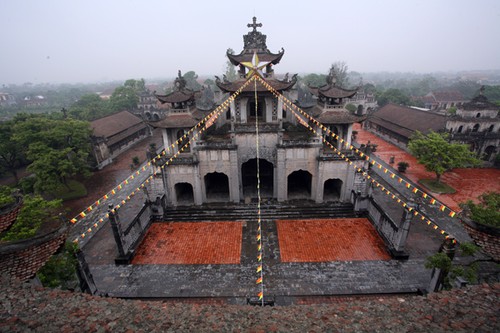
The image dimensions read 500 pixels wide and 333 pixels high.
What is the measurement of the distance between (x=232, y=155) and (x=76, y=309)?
15.7 metres

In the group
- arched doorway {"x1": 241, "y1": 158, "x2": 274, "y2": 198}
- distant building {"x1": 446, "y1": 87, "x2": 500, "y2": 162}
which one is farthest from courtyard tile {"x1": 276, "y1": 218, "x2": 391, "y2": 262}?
distant building {"x1": 446, "y1": 87, "x2": 500, "y2": 162}

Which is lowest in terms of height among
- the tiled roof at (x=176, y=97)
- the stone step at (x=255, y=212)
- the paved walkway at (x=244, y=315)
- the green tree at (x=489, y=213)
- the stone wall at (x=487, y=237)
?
the stone step at (x=255, y=212)

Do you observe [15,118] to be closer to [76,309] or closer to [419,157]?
[76,309]

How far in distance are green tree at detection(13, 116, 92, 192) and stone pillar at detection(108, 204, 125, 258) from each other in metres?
11.3

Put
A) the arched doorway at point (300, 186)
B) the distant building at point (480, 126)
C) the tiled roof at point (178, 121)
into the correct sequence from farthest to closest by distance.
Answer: the distant building at point (480, 126)
the arched doorway at point (300, 186)
the tiled roof at point (178, 121)

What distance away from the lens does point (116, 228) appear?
16.1 metres

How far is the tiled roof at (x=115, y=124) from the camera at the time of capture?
38906mm

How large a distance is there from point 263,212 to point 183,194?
326 inches

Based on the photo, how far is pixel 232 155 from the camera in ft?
68.2

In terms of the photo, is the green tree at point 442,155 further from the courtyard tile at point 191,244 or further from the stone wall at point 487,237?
the courtyard tile at point 191,244

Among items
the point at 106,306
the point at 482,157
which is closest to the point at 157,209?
the point at 106,306

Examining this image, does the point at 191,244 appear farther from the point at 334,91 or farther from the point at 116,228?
the point at 334,91

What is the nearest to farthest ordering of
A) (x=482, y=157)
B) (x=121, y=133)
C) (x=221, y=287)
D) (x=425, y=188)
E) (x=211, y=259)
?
(x=221, y=287)
(x=211, y=259)
(x=425, y=188)
(x=482, y=157)
(x=121, y=133)

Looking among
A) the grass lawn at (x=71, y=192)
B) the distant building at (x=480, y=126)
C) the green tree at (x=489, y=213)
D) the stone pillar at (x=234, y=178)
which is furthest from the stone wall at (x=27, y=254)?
the distant building at (x=480, y=126)
